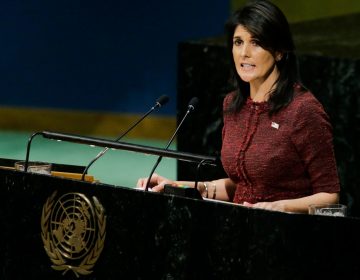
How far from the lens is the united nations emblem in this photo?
294cm

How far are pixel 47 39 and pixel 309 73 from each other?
3.86 m

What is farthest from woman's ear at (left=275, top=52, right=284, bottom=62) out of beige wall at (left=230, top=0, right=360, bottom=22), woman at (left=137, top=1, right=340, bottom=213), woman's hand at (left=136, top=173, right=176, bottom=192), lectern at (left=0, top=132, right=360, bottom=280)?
beige wall at (left=230, top=0, right=360, bottom=22)

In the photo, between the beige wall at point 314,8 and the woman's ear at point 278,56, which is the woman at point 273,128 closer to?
the woman's ear at point 278,56

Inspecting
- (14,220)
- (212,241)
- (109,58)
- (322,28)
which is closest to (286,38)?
(212,241)

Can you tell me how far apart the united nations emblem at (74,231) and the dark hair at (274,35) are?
0.69 meters

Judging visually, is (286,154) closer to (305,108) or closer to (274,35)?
(305,108)

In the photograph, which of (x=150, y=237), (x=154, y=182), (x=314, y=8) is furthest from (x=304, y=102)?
(x=314, y=8)

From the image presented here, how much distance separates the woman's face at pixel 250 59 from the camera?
10.6 feet

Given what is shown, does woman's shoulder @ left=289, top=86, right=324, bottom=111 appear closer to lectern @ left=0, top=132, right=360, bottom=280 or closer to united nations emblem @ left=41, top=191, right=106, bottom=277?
lectern @ left=0, top=132, right=360, bottom=280

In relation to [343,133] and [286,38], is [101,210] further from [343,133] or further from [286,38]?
[343,133]

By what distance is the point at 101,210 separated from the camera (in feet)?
9.60

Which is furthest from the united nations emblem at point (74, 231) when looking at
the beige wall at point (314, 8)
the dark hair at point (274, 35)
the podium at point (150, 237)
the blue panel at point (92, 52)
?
the blue panel at point (92, 52)

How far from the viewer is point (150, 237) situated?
2.86 meters

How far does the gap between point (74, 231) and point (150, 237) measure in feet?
0.78
